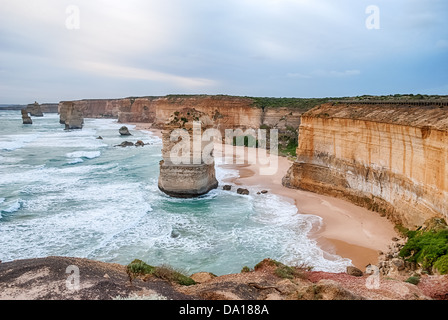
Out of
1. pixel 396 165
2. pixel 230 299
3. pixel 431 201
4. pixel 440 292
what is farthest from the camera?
pixel 396 165

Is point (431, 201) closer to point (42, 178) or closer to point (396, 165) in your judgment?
point (396, 165)

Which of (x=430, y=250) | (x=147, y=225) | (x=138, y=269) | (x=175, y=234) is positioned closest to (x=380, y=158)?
(x=430, y=250)

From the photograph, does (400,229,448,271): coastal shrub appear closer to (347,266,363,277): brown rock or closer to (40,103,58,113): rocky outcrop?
(347,266,363,277): brown rock

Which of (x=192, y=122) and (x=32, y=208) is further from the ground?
(x=192, y=122)

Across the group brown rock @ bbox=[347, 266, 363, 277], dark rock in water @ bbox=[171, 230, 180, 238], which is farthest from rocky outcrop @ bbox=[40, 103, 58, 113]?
brown rock @ bbox=[347, 266, 363, 277]

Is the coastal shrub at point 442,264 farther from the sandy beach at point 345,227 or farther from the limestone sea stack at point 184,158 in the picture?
A: the limestone sea stack at point 184,158
